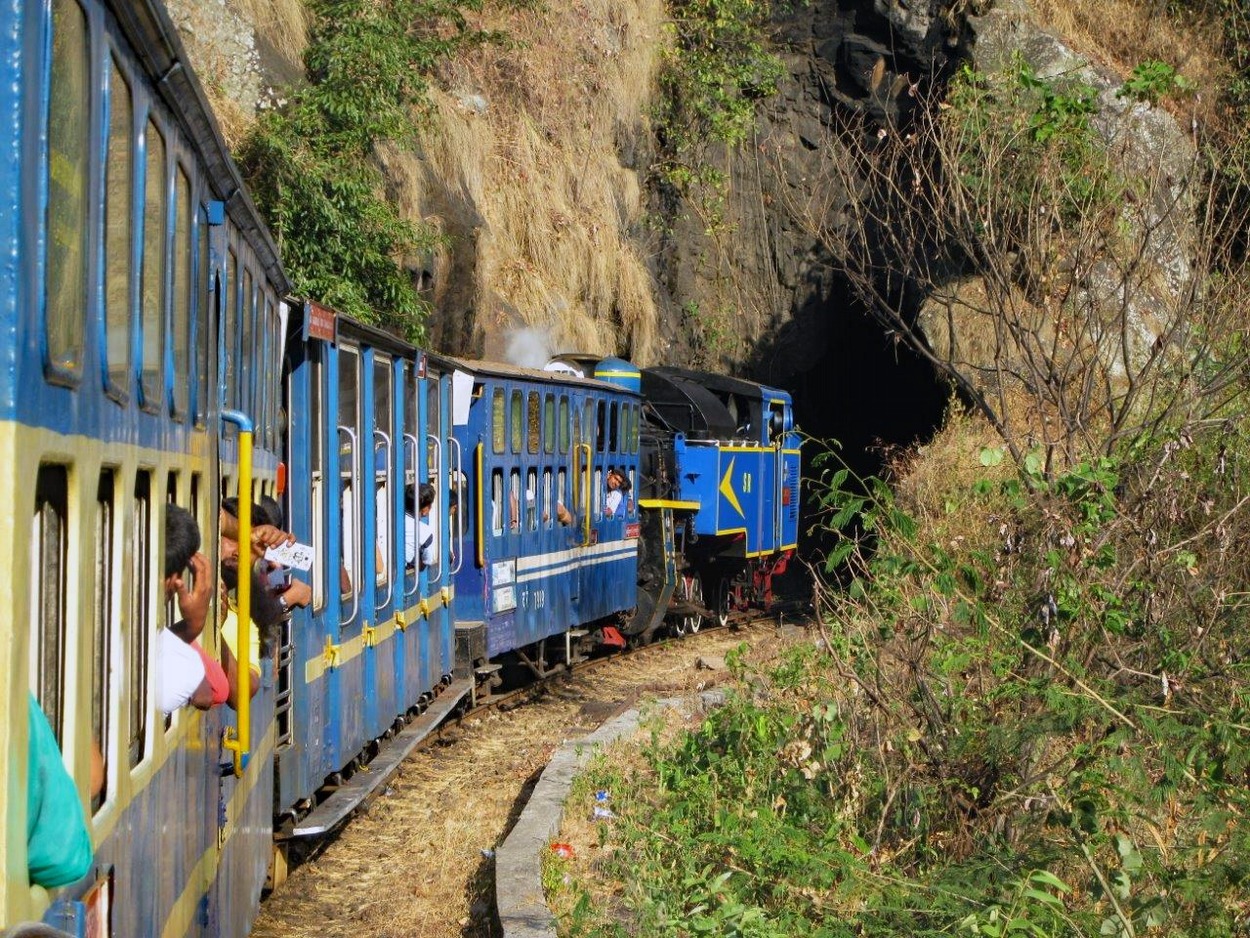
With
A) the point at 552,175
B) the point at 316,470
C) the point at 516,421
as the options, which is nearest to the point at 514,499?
the point at 516,421

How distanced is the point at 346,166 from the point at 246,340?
1119 cm

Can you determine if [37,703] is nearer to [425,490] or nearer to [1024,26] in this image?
[425,490]

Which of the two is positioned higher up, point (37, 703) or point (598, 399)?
point (598, 399)

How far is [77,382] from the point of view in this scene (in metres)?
2.40

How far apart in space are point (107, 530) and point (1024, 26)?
22.1 meters

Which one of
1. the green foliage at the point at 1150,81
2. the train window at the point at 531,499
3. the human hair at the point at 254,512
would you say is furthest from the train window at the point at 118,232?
the train window at the point at 531,499

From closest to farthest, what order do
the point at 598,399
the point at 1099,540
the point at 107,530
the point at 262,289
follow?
the point at 107,530
the point at 262,289
the point at 1099,540
the point at 598,399

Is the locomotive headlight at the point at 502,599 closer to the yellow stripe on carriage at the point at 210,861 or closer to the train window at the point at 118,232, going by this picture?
the yellow stripe on carriage at the point at 210,861

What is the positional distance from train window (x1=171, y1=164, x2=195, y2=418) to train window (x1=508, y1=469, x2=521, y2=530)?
8.95 meters

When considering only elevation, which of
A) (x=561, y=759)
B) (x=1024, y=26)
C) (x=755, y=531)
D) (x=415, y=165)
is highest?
(x=1024, y=26)

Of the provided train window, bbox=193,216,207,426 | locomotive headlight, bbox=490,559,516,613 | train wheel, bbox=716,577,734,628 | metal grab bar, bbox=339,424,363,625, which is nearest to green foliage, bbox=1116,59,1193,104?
metal grab bar, bbox=339,424,363,625

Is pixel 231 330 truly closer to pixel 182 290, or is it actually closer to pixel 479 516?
pixel 182 290

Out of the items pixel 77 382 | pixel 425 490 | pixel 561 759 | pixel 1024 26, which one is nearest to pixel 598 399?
pixel 425 490

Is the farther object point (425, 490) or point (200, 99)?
point (425, 490)
